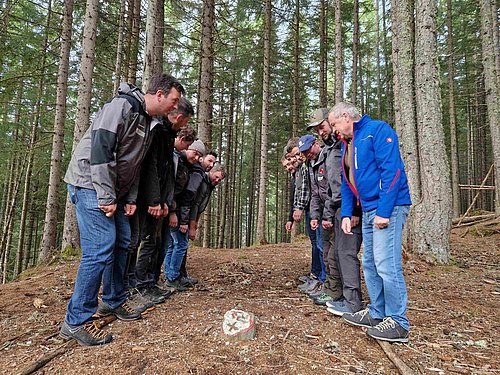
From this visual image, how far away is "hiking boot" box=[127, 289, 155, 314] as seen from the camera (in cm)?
347

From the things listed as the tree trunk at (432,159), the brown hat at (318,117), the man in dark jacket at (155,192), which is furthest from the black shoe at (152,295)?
the tree trunk at (432,159)

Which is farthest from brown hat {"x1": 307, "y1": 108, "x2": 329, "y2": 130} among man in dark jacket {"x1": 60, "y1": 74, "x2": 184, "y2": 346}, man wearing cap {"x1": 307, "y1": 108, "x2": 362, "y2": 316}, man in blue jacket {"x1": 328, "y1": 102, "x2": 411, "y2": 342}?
man in dark jacket {"x1": 60, "y1": 74, "x2": 184, "y2": 346}

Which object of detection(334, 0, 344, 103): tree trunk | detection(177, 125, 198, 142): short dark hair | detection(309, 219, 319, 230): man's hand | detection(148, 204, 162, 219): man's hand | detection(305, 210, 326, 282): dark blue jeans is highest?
detection(334, 0, 344, 103): tree trunk

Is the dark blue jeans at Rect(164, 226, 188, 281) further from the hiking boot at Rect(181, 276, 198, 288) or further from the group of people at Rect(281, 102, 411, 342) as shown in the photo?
the group of people at Rect(281, 102, 411, 342)

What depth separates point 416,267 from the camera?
5.61 meters

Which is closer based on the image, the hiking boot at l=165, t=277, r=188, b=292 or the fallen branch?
the fallen branch

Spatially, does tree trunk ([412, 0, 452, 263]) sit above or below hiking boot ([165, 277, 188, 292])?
above

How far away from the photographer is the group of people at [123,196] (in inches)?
108

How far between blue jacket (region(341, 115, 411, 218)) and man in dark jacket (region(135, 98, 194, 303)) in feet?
6.23

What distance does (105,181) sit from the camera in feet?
8.96

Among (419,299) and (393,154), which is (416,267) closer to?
(419,299)

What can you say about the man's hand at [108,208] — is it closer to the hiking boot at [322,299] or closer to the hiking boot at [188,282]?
the hiking boot at [188,282]

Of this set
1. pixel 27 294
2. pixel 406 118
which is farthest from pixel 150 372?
pixel 406 118

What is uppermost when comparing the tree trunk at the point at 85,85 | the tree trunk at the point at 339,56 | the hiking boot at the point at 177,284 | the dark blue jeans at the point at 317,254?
the tree trunk at the point at 339,56
